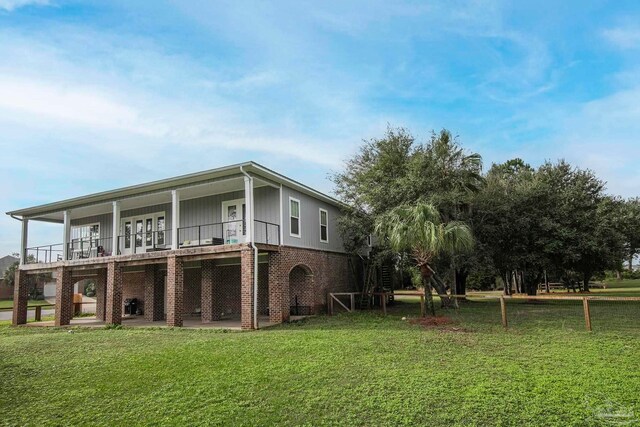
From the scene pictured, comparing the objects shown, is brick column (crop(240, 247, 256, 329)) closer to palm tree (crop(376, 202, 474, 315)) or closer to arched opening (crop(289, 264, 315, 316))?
arched opening (crop(289, 264, 315, 316))

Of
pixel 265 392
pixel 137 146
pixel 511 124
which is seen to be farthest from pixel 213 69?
pixel 511 124

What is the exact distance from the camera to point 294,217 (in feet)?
52.4

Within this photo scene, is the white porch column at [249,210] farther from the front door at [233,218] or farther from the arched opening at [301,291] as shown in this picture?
the arched opening at [301,291]

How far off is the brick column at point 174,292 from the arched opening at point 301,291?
13.9 ft

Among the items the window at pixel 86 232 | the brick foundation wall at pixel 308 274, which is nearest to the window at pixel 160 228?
the window at pixel 86 232

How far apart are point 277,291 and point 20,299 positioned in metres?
13.4

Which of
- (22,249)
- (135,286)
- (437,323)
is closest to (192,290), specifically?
(135,286)

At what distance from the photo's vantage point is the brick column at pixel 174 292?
47.1ft

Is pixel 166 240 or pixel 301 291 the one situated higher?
pixel 166 240

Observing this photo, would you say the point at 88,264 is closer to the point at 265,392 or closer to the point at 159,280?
the point at 159,280

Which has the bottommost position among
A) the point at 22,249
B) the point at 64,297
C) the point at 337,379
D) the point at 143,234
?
the point at 337,379

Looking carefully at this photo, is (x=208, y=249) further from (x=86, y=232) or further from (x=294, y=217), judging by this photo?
(x=86, y=232)

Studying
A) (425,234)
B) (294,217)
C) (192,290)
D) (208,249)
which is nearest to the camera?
(425,234)

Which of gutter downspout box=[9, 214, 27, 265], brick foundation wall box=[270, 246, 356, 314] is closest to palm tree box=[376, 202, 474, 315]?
brick foundation wall box=[270, 246, 356, 314]
